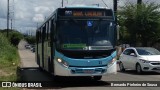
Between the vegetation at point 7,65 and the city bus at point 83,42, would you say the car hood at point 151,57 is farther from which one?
the vegetation at point 7,65

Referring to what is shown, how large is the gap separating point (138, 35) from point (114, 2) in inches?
194

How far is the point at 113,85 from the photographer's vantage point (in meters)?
16.1

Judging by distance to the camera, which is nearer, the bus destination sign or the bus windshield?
the bus windshield

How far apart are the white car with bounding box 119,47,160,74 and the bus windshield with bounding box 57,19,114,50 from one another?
6304 mm

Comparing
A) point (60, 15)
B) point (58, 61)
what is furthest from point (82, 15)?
point (58, 61)

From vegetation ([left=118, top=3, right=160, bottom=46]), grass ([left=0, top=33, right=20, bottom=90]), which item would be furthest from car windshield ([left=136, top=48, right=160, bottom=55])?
vegetation ([left=118, top=3, right=160, bottom=46])

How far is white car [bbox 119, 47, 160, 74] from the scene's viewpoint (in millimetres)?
21438

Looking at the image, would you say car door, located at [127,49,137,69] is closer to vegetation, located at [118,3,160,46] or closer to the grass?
the grass

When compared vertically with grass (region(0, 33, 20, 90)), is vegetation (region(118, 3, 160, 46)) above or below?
above

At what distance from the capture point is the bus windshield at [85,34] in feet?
50.7

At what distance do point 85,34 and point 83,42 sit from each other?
13.2 inches

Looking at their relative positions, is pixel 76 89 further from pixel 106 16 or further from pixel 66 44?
pixel 106 16

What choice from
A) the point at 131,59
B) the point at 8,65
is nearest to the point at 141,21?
the point at 8,65

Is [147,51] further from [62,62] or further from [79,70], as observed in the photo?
[62,62]
